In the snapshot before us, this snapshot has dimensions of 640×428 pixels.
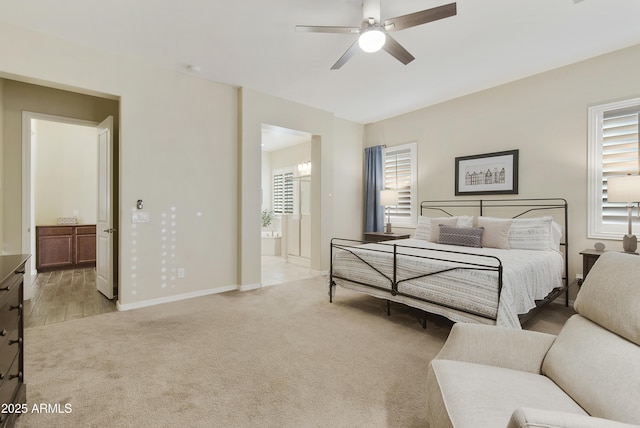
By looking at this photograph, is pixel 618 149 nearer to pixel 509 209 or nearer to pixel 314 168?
pixel 509 209

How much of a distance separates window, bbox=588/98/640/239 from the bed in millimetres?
319

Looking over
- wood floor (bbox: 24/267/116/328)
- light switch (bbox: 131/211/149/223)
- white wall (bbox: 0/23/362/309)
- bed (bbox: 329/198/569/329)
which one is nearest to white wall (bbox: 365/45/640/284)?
bed (bbox: 329/198/569/329)

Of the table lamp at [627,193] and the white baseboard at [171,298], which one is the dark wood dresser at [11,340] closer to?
the white baseboard at [171,298]

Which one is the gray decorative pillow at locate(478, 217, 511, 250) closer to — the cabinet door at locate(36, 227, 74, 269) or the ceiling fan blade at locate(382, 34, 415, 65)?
the ceiling fan blade at locate(382, 34, 415, 65)

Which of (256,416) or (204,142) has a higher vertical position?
Answer: (204,142)

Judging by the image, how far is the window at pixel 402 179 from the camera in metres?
5.43

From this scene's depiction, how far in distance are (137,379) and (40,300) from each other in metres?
2.85

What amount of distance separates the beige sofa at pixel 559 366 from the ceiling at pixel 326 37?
246 cm

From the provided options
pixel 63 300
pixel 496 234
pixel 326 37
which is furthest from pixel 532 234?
pixel 63 300

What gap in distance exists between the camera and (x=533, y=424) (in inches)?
29.5

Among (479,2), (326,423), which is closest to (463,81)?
(479,2)

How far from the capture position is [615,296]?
1.24 meters

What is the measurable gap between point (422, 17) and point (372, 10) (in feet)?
1.35

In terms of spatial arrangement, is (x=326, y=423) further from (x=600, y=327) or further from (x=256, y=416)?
(x=600, y=327)
